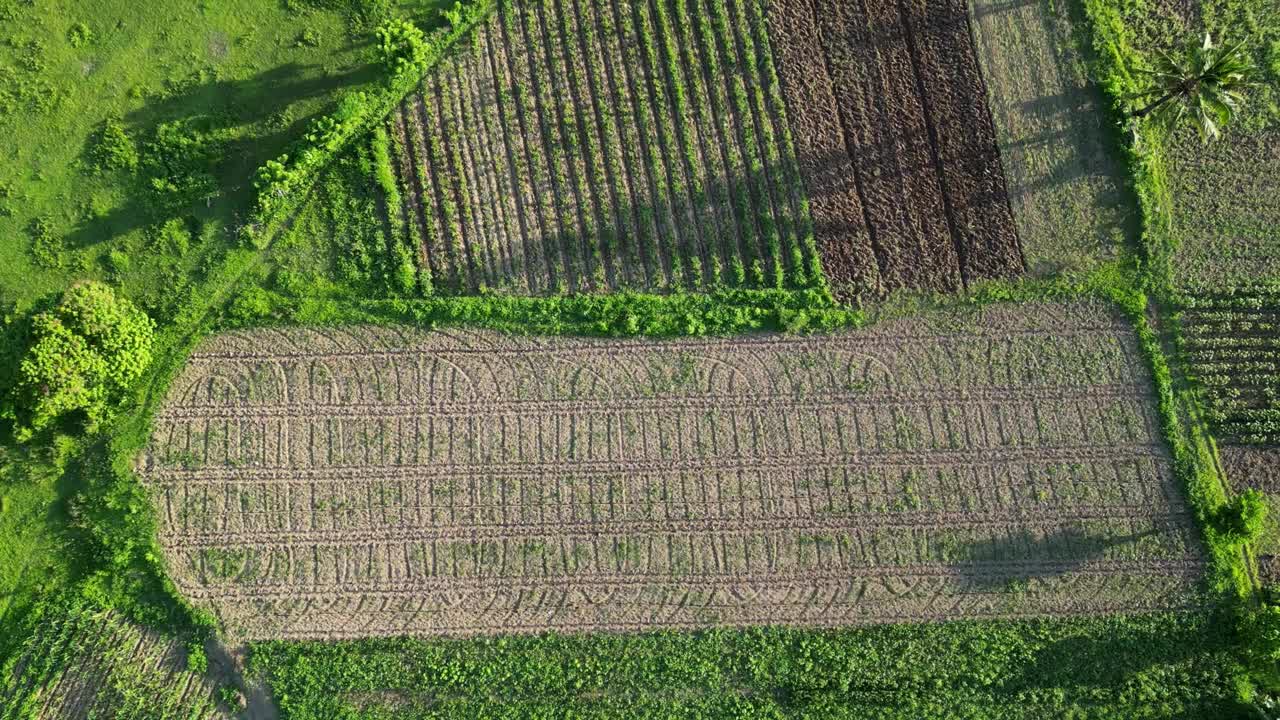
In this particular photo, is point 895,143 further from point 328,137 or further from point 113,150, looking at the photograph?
point 113,150

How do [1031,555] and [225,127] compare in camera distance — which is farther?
[225,127]

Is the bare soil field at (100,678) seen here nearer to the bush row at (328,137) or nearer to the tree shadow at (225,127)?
the tree shadow at (225,127)

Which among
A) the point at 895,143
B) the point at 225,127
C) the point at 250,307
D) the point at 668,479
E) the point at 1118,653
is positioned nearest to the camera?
the point at 1118,653

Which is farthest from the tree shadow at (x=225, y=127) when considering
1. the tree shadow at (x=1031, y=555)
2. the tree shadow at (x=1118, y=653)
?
the tree shadow at (x=1118, y=653)

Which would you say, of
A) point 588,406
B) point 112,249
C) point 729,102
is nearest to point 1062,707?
point 588,406

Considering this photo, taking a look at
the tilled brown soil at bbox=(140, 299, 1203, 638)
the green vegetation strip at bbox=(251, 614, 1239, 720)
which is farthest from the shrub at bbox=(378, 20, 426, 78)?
the green vegetation strip at bbox=(251, 614, 1239, 720)

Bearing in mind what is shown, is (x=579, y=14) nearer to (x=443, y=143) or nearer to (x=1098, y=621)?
(x=443, y=143)

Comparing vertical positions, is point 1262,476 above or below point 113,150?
below

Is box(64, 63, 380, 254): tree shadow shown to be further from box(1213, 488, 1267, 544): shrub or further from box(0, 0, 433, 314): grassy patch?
box(1213, 488, 1267, 544): shrub

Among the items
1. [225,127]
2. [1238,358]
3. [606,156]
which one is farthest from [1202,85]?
[225,127]
